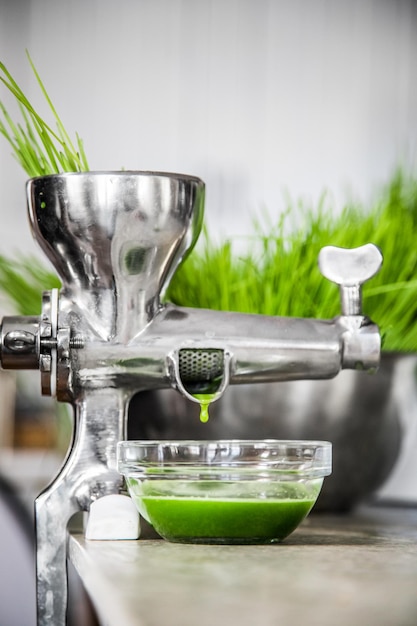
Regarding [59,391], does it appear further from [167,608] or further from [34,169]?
[167,608]

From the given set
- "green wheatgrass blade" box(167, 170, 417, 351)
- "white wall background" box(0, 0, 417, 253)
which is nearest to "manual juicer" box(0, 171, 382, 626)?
"green wheatgrass blade" box(167, 170, 417, 351)

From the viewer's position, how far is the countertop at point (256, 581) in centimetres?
34

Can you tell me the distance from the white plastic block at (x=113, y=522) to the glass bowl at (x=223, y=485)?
0.02m

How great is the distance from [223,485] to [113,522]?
0.08m

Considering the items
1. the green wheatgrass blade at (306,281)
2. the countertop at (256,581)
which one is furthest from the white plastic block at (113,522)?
the green wheatgrass blade at (306,281)

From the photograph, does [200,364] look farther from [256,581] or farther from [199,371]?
[256,581]

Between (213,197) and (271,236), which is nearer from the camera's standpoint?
(271,236)

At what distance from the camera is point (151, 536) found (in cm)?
59

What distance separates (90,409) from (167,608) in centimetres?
29

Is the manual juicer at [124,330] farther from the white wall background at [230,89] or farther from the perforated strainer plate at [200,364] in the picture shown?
the white wall background at [230,89]

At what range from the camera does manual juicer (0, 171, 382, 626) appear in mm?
610

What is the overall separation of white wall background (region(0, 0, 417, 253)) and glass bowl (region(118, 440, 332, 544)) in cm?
231

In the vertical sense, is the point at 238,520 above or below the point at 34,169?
below

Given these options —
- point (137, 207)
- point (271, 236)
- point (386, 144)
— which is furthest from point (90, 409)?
point (386, 144)
